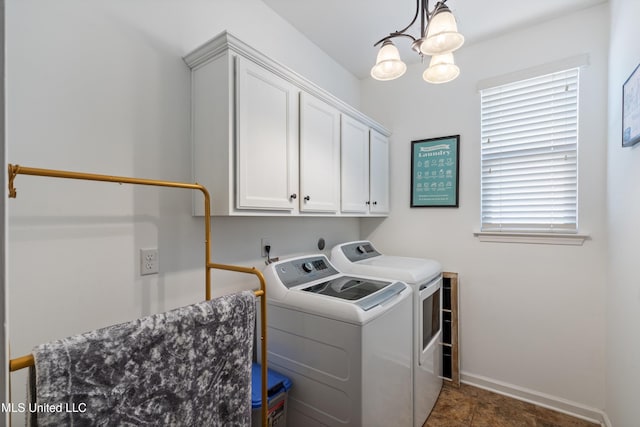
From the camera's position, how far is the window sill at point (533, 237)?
1.99m

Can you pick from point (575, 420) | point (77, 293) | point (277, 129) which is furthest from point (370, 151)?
point (575, 420)

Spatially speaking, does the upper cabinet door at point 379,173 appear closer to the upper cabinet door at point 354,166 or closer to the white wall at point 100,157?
the upper cabinet door at point 354,166

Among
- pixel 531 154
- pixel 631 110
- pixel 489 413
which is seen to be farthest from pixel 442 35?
pixel 489 413

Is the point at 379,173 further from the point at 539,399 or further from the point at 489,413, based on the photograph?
the point at 539,399

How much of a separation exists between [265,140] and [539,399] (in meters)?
2.65

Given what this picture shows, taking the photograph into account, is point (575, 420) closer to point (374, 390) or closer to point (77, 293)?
point (374, 390)

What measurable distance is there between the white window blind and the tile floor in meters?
1.29

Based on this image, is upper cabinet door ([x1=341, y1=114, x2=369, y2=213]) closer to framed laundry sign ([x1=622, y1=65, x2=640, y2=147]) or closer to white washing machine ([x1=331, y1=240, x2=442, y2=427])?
white washing machine ([x1=331, y1=240, x2=442, y2=427])

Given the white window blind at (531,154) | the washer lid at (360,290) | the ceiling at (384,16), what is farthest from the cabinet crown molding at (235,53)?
the white window blind at (531,154)

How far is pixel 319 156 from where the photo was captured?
1879 millimetres

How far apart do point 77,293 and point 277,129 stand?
114 centimetres

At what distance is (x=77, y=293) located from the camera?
3.66 feet

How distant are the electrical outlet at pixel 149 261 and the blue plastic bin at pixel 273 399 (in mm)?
745

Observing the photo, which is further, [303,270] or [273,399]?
[303,270]
